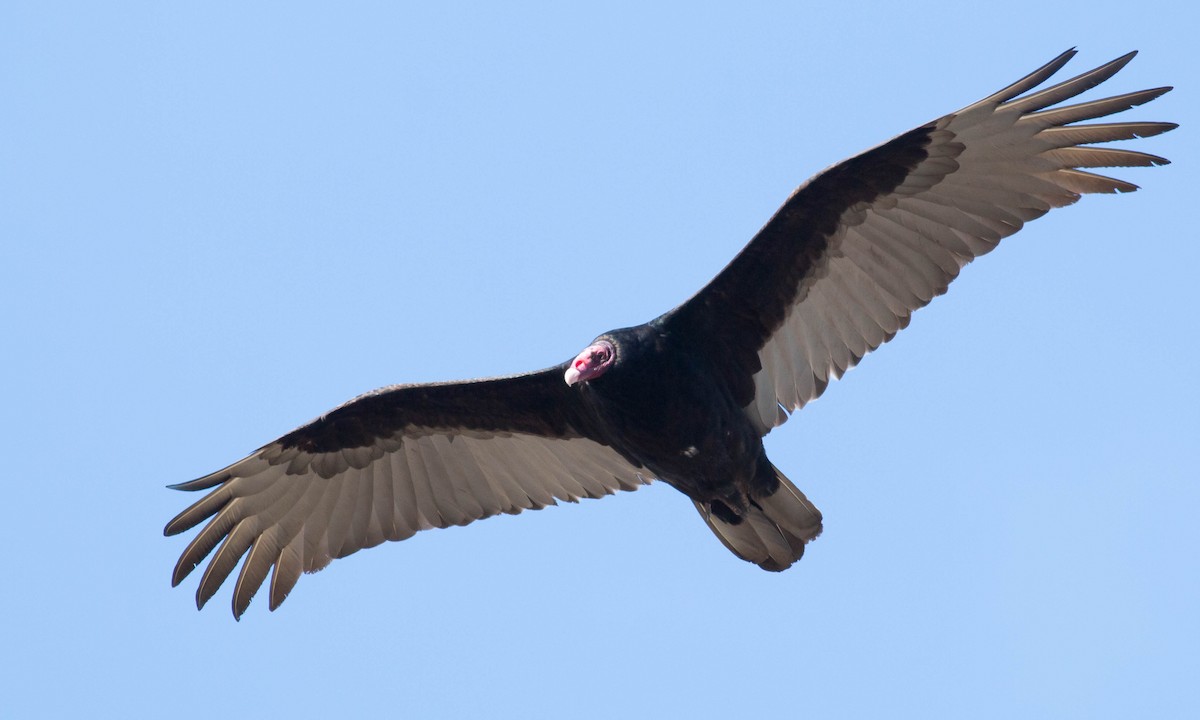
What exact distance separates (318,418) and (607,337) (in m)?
2.09

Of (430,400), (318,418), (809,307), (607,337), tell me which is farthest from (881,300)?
(318,418)

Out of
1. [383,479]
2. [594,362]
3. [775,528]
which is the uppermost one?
[383,479]

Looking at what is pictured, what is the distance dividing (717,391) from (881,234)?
123 cm

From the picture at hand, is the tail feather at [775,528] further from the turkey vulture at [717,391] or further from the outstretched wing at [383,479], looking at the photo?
the outstretched wing at [383,479]

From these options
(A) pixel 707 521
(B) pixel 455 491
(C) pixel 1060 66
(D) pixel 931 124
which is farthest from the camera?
(B) pixel 455 491

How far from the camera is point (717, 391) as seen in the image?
9.03 meters

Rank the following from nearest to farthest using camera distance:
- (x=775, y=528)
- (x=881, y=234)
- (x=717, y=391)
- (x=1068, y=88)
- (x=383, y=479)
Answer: (x=1068, y=88) < (x=717, y=391) < (x=881, y=234) < (x=775, y=528) < (x=383, y=479)

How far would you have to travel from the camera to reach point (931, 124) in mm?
8875

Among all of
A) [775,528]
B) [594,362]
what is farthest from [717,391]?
[775,528]

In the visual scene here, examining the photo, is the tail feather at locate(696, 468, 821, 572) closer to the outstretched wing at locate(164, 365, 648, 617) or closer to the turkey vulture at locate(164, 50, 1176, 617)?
the turkey vulture at locate(164, 50, 1176, 617)

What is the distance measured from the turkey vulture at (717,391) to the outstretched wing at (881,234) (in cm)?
1

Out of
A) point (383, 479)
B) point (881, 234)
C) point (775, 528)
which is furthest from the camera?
point (383, 479)

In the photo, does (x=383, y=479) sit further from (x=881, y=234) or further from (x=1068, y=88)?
(x=1068, y=88)

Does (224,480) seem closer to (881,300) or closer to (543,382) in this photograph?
(543,382)
